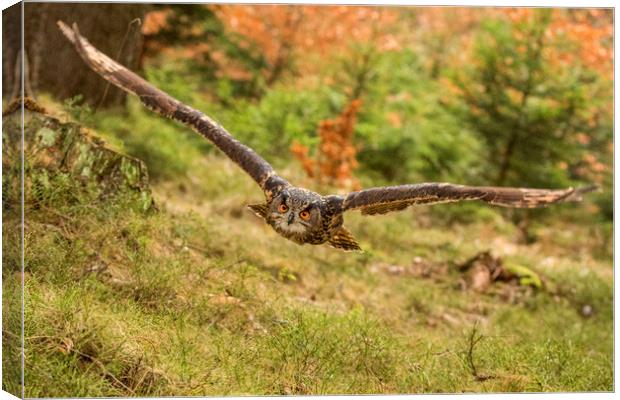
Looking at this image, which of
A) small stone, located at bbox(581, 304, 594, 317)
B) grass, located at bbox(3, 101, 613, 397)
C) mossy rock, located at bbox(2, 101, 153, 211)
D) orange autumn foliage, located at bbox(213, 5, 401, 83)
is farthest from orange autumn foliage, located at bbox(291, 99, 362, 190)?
mossy rock, located at bbox(2, 101, 153, 211)

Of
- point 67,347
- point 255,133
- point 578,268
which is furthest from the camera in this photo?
point 255,133

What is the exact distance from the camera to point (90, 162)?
4.62 meters

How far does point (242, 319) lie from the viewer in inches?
164

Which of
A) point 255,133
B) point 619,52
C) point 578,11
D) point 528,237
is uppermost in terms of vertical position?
point 578,11

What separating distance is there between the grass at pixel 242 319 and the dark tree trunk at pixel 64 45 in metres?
0.89

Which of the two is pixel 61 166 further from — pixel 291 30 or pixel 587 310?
pixel 291 30

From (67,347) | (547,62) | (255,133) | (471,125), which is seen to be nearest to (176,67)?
(255,133)

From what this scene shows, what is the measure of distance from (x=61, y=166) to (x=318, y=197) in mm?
1618

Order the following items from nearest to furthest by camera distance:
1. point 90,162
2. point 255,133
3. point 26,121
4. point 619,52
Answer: point 26,121, point 90,162, point 619,52, point 255,133

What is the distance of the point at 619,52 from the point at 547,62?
4.06 meters

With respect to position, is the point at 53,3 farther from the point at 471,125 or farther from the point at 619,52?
the point at 471,125

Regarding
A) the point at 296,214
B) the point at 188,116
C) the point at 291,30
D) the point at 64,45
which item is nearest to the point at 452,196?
the point at 296,214

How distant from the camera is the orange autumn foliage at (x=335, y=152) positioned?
7.96 metres

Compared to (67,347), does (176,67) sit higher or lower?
higher
